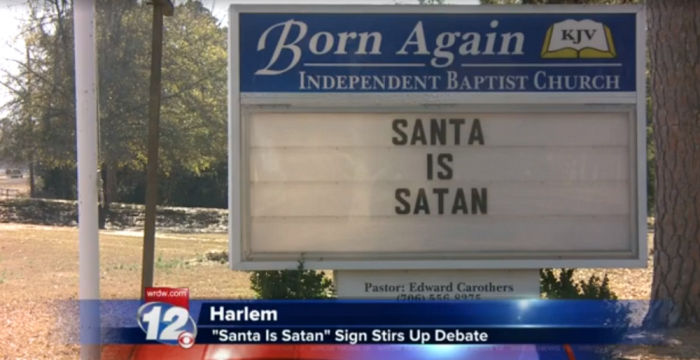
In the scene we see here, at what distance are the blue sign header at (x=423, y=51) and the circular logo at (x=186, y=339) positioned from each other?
4.66 feet

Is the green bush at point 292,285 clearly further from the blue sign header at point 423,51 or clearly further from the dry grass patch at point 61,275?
the blue sign header at point 423,51

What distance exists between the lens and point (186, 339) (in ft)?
13.2

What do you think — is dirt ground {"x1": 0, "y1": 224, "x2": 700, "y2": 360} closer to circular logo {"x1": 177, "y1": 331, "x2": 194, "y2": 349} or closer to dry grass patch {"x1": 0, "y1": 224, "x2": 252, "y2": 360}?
dry grass patch {"x1": 0, "y1": 224, "x2": 252, "y2": 360}

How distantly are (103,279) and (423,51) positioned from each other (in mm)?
3277

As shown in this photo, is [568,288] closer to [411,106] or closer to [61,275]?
[411,106]

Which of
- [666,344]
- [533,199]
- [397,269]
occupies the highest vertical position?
[533,199]

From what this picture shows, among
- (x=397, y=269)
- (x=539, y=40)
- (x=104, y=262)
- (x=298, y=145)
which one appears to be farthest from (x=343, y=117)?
(x=104, y=262)

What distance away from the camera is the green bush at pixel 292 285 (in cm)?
424

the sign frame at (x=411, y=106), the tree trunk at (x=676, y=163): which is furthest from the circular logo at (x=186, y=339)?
the tree trunk at (x=676, y=163)

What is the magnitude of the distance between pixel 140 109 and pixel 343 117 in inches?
77.7

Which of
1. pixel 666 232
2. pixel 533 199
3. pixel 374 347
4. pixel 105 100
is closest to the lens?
pixel 374 347

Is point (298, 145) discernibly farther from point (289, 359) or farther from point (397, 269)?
point (289, 359)

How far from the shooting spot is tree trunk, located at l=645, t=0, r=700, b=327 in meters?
5.61

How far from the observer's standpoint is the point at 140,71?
215 inches
